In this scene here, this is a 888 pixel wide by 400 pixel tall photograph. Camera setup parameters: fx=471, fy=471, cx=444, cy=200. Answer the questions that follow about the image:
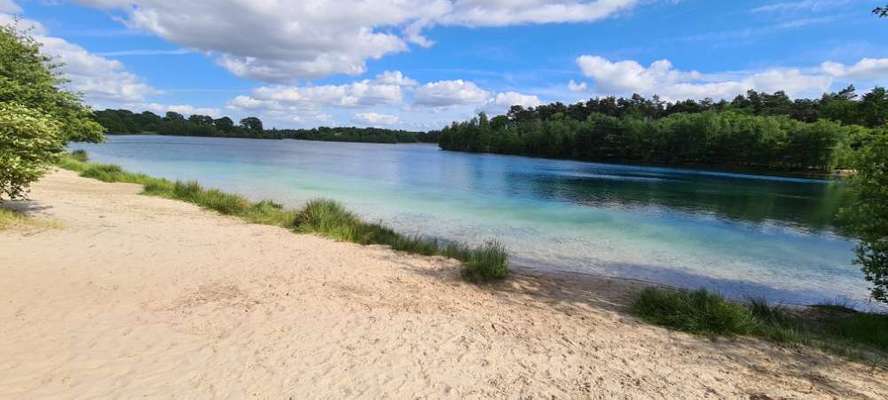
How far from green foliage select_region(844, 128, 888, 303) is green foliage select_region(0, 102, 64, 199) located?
14892 mm

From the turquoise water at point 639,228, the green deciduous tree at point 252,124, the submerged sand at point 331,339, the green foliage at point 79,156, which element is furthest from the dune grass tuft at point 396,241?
the green deciduous tree at point 252,124

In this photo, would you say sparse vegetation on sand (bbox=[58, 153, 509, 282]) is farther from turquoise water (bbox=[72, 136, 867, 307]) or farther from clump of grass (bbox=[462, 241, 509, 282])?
turquoise water (bbox=[72, 136, 867, 307])

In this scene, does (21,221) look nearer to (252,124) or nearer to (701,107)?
(701,107)

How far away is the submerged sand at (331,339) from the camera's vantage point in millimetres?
4344

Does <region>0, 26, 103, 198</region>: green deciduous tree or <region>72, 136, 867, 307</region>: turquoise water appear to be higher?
<region>0, 26, 103, 198</region>: green deciduous tree

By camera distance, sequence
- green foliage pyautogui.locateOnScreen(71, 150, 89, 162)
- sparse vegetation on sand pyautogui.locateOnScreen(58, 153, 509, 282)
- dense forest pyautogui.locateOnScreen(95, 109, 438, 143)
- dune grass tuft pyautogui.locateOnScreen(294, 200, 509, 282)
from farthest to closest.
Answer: dense forest pyautogui.locateOnScreen(95, 109, 438, 143), green foliage pyautogui.locateOnScreen(71, 150, 89, 162), sparse vegetation on sand pyautogui.locateOnScreen(58, 153, 509, 282), dune grass tuft pyautogui.locateOnScreen(294, 200, 509, 282)

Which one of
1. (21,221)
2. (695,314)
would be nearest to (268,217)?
(21,221)

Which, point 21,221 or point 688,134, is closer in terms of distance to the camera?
point 21,221

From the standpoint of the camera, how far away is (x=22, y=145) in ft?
29.8

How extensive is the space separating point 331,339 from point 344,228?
22.2 feet

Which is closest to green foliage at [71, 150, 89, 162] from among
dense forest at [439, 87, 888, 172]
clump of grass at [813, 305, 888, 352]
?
clump of grass at [813, 305, 888, 352]

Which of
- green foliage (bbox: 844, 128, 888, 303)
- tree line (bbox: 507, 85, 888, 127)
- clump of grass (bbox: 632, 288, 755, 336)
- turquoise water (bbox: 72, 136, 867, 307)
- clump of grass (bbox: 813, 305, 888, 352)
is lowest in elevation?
turquoise water (bbox: 72, 136, 867, 307)

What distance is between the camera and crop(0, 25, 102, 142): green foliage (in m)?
10.5

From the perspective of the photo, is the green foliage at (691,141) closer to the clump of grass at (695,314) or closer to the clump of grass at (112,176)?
the clump of grass at (695,314)
